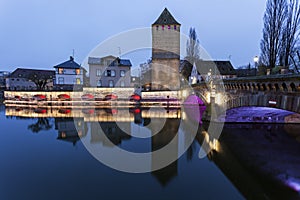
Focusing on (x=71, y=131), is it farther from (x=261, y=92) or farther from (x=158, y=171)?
(x=261, y=92)

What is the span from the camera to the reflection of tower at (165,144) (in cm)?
832

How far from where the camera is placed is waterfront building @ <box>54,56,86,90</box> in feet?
143

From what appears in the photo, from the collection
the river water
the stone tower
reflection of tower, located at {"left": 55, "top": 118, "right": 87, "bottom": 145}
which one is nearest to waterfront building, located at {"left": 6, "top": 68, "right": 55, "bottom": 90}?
the stone tower

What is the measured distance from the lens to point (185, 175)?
27.7 feet

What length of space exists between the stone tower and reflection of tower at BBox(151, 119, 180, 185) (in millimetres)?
25369

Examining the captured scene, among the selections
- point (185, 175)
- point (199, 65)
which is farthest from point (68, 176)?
point (199, 65)

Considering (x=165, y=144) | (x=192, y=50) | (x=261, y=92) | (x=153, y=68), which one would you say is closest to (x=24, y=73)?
(x=153, y=68)

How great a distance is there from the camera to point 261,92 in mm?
9852

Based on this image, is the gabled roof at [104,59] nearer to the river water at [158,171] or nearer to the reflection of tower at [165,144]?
the reflection of tower at [165,144]

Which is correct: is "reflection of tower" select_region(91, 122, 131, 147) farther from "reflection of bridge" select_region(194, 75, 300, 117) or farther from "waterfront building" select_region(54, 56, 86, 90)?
"waterfront building" select_region(54, 56, 86, 90)

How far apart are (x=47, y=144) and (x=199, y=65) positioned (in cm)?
4639

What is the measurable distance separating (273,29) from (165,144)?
1910cm

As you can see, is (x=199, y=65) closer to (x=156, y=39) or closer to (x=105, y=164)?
(x=156, y=39)

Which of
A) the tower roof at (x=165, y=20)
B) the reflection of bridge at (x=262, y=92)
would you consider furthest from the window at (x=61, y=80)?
the reflection of bridge at (x=262, y=92)
